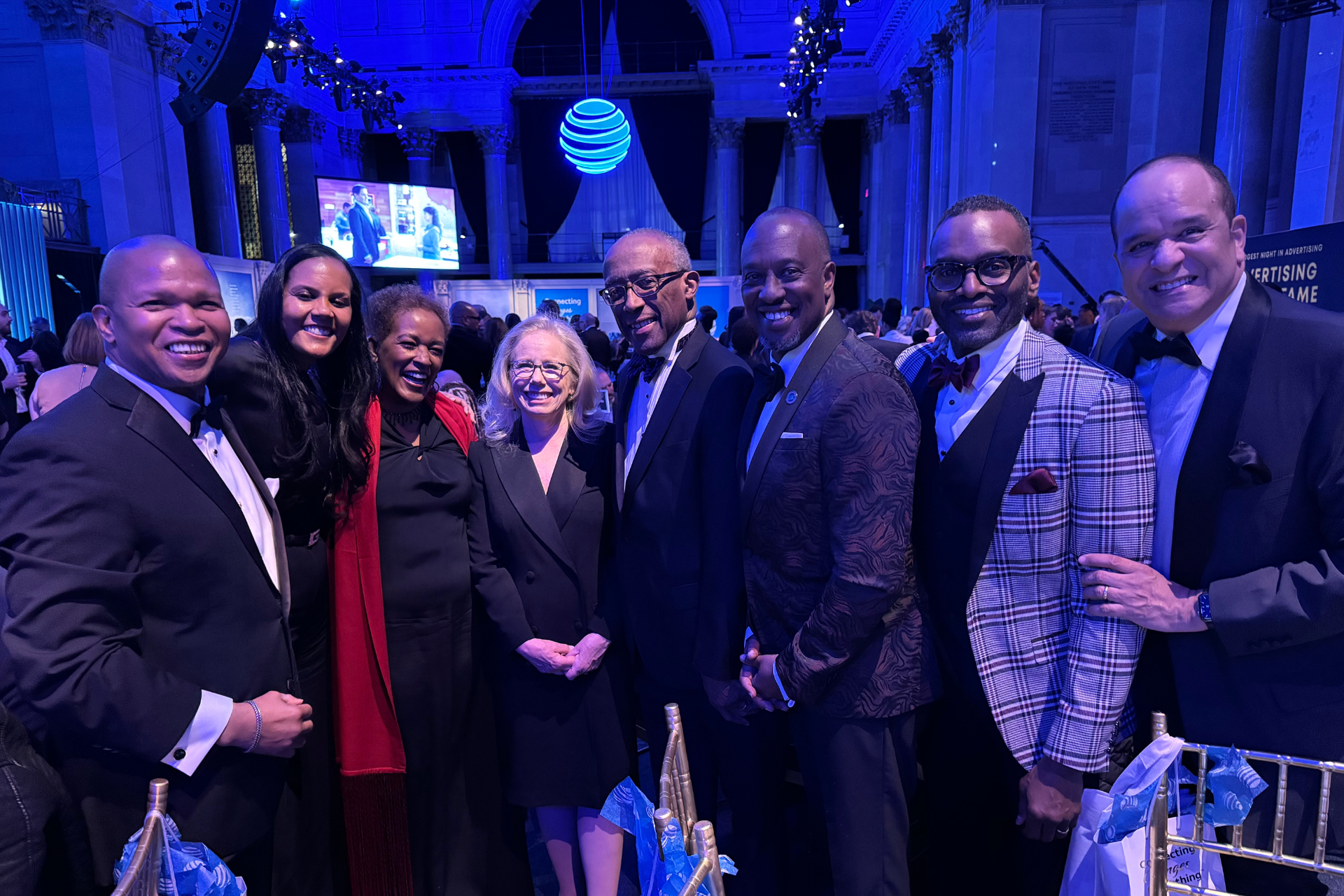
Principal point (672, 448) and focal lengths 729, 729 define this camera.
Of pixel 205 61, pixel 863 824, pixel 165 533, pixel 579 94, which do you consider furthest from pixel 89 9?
pixel 863 824

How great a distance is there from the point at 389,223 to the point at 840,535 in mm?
15668

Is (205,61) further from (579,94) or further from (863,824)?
(579,94)

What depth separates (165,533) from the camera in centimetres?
146

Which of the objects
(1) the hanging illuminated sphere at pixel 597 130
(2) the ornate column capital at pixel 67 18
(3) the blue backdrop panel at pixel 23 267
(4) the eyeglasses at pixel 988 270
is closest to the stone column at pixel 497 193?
(1) the hanging illuminated sphere at pixel 597 130

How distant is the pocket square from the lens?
Answer: 143 centimetres

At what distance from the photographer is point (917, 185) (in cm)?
1323

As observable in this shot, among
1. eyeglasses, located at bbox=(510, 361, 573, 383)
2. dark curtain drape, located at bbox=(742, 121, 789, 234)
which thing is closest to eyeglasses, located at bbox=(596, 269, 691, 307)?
eyeglasses, located at bbox=(510, 361, 573, 383)

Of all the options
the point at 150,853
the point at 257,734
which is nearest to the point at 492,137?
the point at 257,734

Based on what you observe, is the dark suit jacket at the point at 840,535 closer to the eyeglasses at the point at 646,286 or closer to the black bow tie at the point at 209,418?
the eyeglasses at the point at 646,286

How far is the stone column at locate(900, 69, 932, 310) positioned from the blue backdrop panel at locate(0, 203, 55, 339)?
41.4ft

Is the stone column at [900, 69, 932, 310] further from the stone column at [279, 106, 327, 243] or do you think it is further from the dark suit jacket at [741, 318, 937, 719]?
the stone column at [279, 106, 327, 243]

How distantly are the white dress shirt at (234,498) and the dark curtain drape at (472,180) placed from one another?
1814 centimetres

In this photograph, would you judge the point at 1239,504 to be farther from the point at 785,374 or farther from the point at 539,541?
the point at 539,541

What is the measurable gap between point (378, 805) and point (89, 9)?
12398 millimetres
